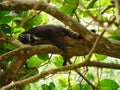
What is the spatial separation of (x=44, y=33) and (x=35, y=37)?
0.07 m

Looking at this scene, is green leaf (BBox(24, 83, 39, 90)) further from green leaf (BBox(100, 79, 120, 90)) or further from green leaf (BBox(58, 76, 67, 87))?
green leaf (BBox(100, 79, 120, 90))

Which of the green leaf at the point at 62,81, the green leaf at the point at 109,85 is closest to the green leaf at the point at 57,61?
the green leaf at the point at 62,81

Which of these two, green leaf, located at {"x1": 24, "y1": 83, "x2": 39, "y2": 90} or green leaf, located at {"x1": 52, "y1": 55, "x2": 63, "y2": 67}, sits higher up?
green leaf, located at {"x1": 52, "y1": 55, "x2": 63, "y2": 67}

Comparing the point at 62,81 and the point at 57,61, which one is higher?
the point at 57,61

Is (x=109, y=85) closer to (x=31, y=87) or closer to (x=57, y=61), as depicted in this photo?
(x=57, y=61)

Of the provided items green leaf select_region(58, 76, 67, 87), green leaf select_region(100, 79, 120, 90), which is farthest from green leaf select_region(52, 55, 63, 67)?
green leaf select_region(100, 79, 120, 90)

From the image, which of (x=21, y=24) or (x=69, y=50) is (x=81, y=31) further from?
(x=21, y=24)

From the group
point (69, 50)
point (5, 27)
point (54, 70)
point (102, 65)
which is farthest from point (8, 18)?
point (54, 70)

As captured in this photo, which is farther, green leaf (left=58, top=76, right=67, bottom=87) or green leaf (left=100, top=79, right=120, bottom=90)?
green leaf (left=58, top=76, right=67, bottom=87)

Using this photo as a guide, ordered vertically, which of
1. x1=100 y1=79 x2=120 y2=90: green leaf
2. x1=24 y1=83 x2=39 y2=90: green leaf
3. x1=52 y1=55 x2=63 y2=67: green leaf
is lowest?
x1=24 y1=83 x2=39 y2=90: green leaf

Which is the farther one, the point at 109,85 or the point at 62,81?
the point at 62,81

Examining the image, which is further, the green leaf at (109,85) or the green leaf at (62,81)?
the green leaf at (62,81)

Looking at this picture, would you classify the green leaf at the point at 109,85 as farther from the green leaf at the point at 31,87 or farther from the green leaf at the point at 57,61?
the green leaf at the point at 31,87

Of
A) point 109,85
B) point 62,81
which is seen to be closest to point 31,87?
point 62,81
